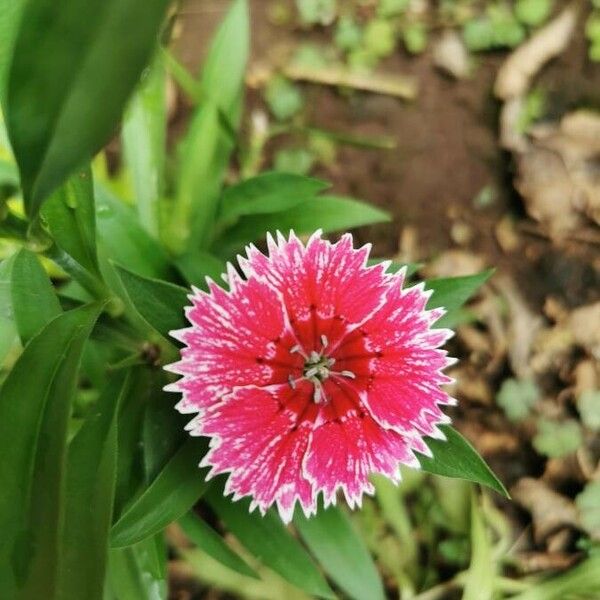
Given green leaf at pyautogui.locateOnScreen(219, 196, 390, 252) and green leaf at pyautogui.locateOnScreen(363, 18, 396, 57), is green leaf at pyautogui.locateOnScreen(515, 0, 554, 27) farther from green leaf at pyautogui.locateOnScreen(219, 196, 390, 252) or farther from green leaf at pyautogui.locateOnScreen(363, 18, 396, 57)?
green leaf at pyautogui.locateOnScreen(219, 196, 390, 252)

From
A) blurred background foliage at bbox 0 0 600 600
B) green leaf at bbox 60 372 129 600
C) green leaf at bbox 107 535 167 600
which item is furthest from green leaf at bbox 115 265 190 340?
green leaf at bbox 107 535 167 600

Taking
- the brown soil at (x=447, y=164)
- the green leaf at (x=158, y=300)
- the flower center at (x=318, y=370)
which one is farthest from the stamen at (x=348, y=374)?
the brown soil at (x=447, y=164)

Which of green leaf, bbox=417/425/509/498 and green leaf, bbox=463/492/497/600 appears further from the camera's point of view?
green leaf, bbox=463/492/497/600

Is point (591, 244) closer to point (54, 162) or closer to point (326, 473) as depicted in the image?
point (326, 473)

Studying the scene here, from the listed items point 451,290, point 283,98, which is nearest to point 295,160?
point 283,98

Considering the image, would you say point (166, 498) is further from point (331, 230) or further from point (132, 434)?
point (331, 230)

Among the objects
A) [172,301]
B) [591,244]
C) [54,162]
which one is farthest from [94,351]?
[591,244]

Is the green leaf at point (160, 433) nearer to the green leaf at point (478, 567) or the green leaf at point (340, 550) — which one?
the green leaf at point (340, 550)
